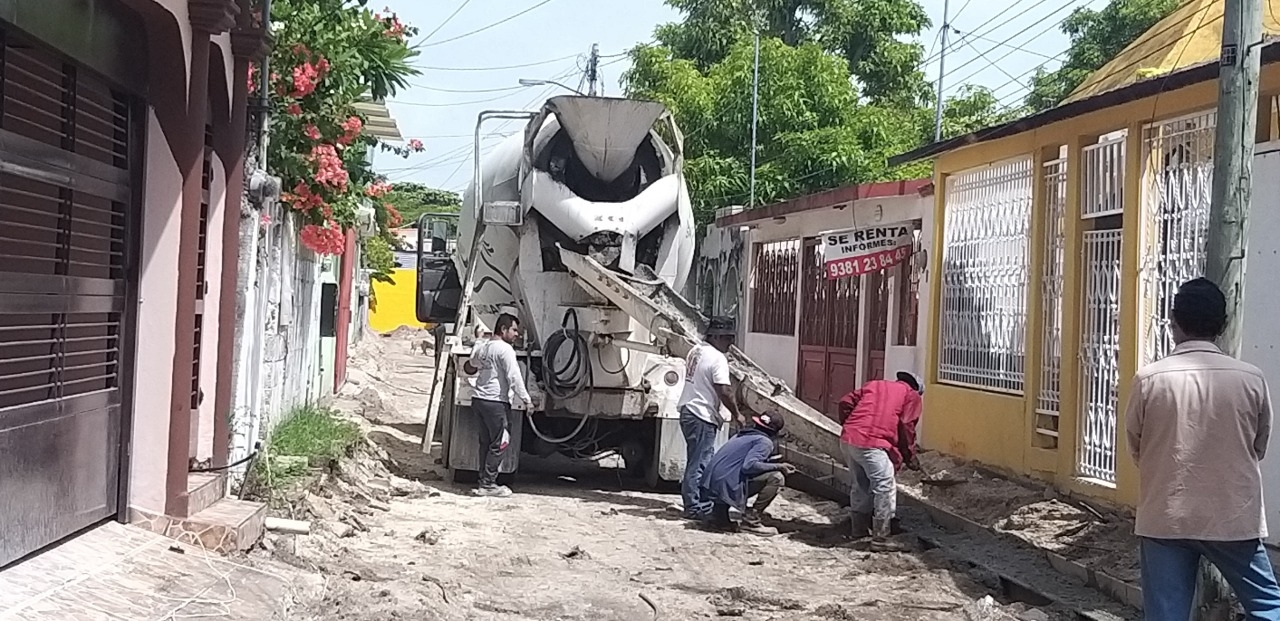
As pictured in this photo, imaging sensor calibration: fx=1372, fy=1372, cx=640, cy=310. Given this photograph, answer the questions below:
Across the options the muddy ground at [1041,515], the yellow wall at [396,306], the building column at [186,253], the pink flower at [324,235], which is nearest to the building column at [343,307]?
the pink flower at [324,235]

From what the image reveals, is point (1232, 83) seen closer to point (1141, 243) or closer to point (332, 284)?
point (1141, 243)

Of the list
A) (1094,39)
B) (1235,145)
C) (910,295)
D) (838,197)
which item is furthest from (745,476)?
(1094,39)

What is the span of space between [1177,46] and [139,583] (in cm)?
931

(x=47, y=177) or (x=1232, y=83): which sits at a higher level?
(x=1232, y=83)

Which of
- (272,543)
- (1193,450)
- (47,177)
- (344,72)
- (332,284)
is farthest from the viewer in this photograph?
(332,284)

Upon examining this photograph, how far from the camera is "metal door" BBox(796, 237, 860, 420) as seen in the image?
60.6ft

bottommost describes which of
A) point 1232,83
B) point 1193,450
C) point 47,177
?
point 1193,450

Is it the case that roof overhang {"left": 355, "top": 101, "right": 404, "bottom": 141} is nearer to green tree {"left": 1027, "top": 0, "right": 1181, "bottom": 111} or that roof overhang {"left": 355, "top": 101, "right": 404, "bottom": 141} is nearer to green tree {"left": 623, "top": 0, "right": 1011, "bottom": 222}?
green tree {"left": 623, "top": 0, "right": 1011, "bottom": 222}

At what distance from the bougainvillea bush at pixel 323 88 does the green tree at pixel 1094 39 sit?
65.4ft

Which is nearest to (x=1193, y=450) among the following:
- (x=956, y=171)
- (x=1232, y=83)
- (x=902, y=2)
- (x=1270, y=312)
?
(x=1232, y=83)

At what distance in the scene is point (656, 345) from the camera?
12.2 meters

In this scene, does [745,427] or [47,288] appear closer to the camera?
[47,288]

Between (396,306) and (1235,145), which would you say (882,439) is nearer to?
(1235,145)

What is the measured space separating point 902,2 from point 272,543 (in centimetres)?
2704
